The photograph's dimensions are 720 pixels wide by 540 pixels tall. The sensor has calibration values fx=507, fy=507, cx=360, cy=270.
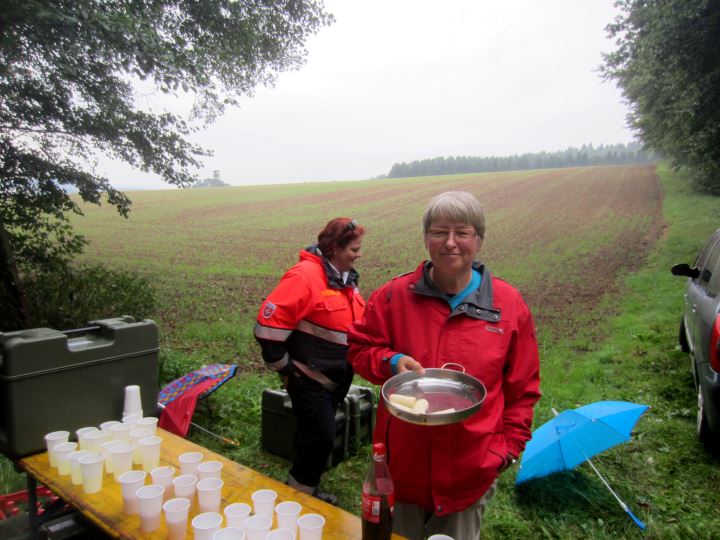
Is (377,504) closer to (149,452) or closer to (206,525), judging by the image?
(206,525)

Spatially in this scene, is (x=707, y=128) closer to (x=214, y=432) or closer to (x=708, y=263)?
(x=708, y=263)

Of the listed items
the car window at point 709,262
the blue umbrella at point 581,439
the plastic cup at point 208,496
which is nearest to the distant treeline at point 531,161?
the car window at point 709,262

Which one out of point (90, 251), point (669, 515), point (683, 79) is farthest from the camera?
point (90, 251)

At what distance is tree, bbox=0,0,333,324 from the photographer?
570cm

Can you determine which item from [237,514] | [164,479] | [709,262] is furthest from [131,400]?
[709,262]

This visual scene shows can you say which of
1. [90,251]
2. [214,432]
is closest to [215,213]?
[90,251]

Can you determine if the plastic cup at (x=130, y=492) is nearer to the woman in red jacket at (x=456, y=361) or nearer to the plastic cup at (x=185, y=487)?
the plastic cup at (x=185, y=487)

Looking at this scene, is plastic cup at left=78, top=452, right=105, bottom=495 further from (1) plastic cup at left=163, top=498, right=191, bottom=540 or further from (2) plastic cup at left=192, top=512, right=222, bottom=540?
(2) plastic cup at left=192, top=512, right=222, bottom=540

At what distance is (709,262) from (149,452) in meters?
5.24

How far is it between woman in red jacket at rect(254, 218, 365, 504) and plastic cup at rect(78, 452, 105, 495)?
1166 mm

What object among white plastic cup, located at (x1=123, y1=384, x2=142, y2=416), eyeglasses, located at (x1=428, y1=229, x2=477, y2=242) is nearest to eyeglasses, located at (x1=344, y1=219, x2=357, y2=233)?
eyeglasses, located at (x1=428, y1=229, x2=477, y2=242)

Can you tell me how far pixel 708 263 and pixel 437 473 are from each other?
4.55m

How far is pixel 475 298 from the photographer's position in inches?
73.1

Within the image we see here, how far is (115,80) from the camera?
7559mm
